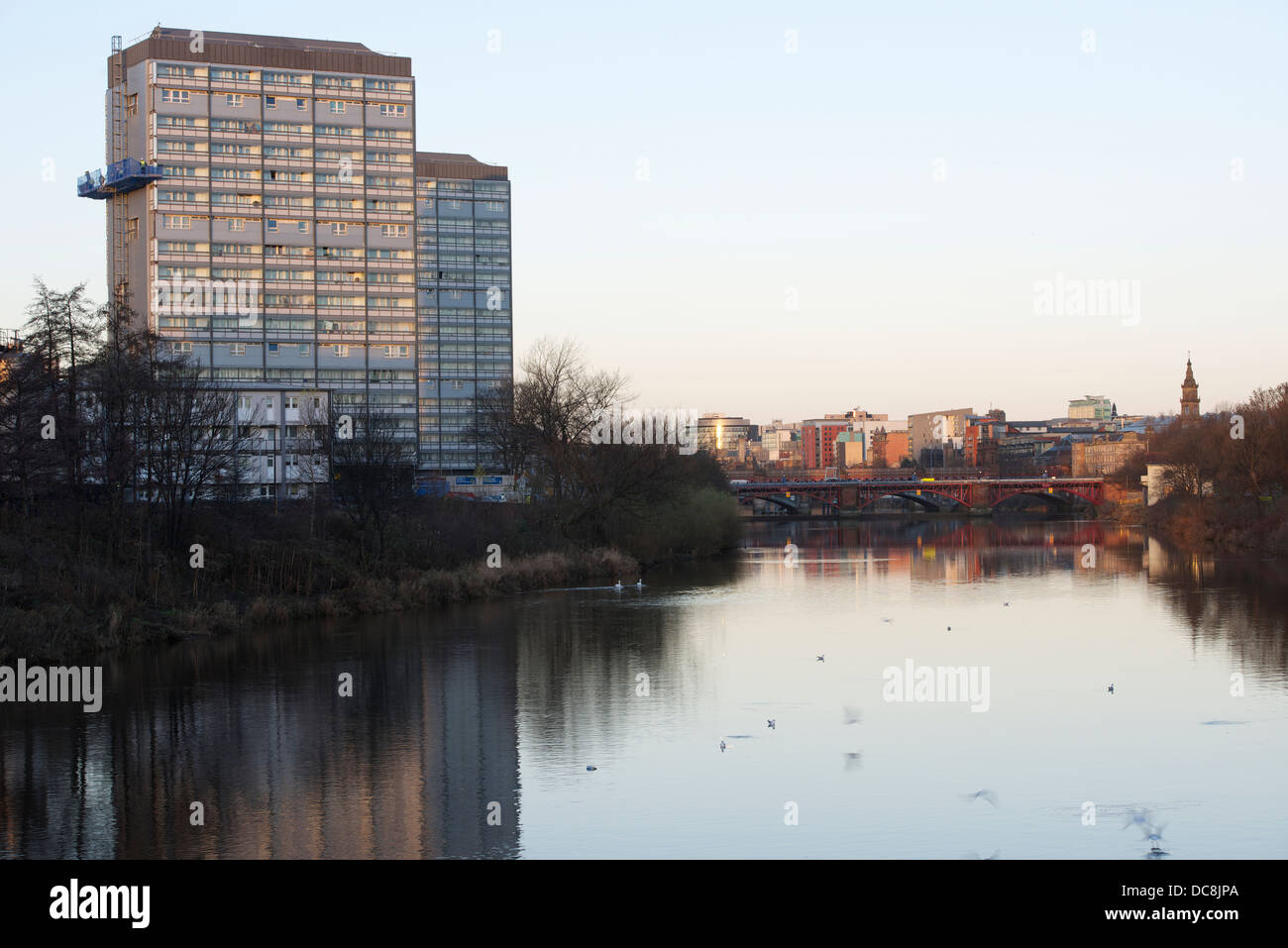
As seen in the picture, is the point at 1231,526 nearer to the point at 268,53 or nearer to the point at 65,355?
the point at 65,355

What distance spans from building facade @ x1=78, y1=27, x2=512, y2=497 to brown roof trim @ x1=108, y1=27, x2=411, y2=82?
16 cm

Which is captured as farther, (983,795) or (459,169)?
(459,169)

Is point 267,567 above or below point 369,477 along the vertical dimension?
below

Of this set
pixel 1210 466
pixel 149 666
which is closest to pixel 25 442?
pixel 149 666

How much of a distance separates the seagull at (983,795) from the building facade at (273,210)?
8710 cm

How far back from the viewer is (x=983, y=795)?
72.7ft

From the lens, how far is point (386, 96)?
375 ft

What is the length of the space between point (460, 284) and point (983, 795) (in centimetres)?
15161

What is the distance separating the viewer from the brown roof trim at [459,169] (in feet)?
557

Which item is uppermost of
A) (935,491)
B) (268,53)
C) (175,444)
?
(268,53)

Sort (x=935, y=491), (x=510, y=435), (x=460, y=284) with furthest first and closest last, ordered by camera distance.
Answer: (x=460, y=284) → (x=935, y=491) → (x=510, y=435)

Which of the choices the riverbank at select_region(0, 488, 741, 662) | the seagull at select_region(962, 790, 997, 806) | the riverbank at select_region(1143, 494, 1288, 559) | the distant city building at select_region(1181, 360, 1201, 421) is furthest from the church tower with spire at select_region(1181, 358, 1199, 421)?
the seagull at select_region(962, 790, 997, 806)

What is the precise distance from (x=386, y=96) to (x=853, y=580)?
228 feet

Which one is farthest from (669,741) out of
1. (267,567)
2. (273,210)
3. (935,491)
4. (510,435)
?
(935,491)
